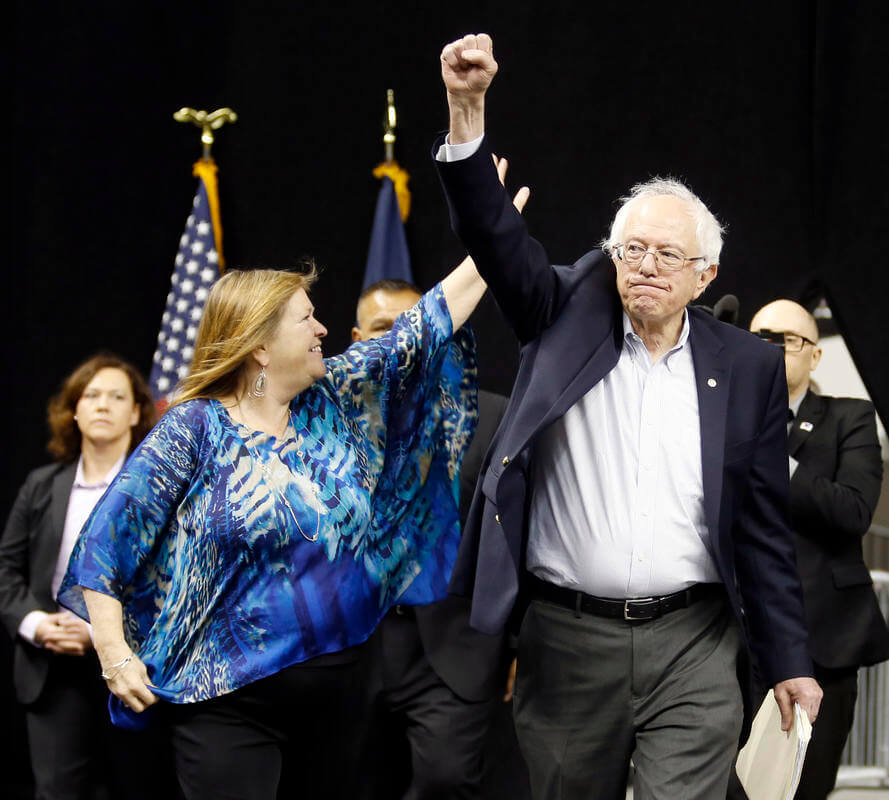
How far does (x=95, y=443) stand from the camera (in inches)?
159

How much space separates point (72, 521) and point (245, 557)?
5.25ft

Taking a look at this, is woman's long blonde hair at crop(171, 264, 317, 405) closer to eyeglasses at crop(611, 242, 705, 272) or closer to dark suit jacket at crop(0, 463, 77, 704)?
eyeglasses at crop(611, 242, 705, 272)

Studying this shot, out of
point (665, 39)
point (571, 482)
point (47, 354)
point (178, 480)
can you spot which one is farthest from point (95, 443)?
point (665, 39)

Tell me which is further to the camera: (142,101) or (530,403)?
(142,101)

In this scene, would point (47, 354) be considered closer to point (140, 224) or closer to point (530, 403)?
point (140, 224)

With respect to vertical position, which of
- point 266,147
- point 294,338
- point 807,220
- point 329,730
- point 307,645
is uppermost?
point 266,147

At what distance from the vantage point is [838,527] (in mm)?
3426

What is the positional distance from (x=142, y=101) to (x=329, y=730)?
3.24m

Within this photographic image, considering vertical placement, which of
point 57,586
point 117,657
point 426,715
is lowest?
point 426,715

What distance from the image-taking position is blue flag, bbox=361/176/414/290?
4.55 m

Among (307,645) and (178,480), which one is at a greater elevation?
(178,480)

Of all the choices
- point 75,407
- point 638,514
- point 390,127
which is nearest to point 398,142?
point 390,127

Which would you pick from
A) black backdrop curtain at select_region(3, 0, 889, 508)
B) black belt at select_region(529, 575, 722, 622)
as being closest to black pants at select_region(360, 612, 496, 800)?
black belt at select_region(529, 575, 722, 622)

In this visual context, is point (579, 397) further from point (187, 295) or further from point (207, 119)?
point (207, 119)
